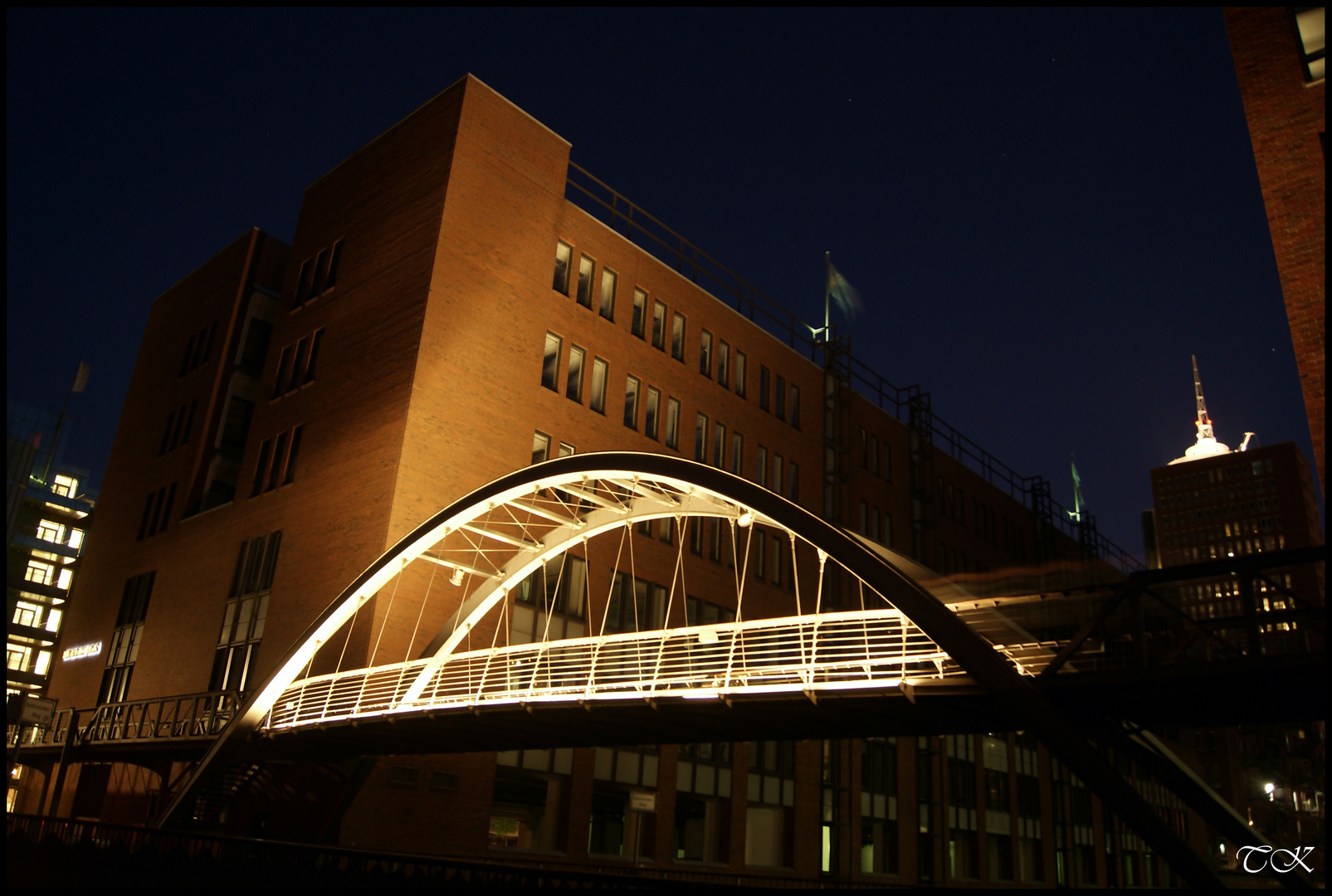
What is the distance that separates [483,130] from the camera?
33625 millimetres

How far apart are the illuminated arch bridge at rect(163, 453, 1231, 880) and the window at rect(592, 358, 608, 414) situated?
3.23 meters

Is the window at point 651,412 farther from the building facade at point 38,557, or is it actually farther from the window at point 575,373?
the building facade at point 38,557

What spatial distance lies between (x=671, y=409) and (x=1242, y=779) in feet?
237

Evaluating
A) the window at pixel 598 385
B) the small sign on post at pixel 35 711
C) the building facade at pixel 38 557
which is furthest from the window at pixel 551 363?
the building facade at pixel 38 557

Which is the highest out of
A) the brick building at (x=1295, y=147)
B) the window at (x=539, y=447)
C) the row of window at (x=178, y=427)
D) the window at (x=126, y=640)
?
the row of window at (x=178, y=427)

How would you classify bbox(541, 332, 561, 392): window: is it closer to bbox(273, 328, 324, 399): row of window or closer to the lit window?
bbox(273, 328, 324, 399): row of window

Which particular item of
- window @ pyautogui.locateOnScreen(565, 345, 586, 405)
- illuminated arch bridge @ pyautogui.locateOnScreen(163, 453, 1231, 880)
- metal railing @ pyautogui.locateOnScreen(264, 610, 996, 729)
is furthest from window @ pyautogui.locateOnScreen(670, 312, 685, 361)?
metal railing @ pyautogui.locateOnScreen(264, 610, 996, 729)

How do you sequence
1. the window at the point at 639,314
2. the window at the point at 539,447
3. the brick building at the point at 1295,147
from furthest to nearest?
1. the window at the point at 639,314
2. the window at the point at 539,447
3. the brick building at the point at 1295,147

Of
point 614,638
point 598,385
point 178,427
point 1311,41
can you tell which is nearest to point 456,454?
point 598,385

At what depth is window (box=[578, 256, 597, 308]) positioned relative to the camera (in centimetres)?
3531

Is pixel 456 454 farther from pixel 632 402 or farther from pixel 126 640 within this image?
pixel 126 640

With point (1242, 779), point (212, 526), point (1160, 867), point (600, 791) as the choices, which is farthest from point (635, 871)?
point (1242, 779)

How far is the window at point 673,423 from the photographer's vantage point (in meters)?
37.3

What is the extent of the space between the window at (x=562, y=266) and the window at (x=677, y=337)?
203 inches
